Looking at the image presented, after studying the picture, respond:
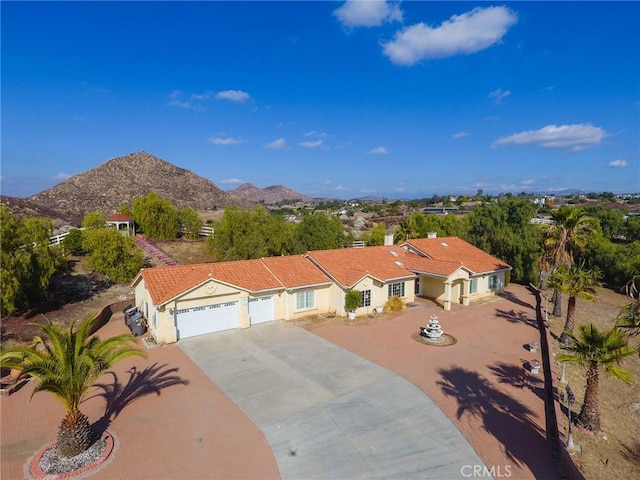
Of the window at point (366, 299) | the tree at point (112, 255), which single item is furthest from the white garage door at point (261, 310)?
the tree at point (112, 255)

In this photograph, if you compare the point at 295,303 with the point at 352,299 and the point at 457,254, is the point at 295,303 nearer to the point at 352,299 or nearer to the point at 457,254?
the point at 352,299

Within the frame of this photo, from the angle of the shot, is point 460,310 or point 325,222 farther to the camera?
point 325,222

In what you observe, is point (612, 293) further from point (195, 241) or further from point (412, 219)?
point (195, 241)

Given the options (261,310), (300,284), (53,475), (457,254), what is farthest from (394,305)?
(53,475)

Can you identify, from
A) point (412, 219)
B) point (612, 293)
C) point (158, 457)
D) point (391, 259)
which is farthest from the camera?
point (412, 219)

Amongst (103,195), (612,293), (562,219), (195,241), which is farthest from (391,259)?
(103,195)

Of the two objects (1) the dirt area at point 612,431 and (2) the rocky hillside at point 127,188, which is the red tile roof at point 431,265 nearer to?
(1) the dirt area at point 612,431
